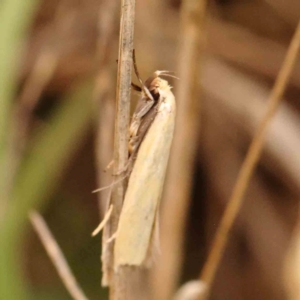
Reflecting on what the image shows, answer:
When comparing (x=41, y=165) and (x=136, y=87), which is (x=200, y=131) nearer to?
(x=41, y=165)

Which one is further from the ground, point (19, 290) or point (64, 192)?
point (19, 290)

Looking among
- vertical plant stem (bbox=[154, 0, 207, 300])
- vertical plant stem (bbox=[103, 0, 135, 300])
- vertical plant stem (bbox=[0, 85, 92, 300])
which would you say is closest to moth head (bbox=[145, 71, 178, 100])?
vertical plant stem (bbox=[103, 0, 135, 300])

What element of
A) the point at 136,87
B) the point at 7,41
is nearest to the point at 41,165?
the point at 7,41

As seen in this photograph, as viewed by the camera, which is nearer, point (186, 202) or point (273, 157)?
point (186, 202)

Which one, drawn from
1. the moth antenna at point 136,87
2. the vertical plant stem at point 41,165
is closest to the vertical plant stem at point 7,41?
the vertical plant stem at point 41,165

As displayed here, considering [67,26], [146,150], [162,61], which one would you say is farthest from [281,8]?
[146,150]

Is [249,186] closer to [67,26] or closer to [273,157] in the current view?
[273,157]
